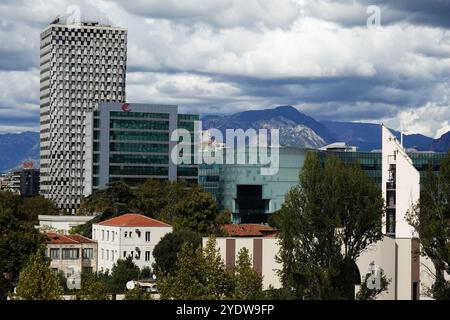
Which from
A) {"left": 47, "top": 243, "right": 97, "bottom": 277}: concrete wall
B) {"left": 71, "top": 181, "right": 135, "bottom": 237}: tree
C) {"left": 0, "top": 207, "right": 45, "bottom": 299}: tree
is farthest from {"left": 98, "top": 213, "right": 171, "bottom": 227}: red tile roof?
{"left": 0, "top": 207, "right": 45, "bottom": 299}: tree

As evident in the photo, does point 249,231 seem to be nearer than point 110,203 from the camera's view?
Yes

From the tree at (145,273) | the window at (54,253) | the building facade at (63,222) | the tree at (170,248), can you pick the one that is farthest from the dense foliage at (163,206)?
the window at (54,253)

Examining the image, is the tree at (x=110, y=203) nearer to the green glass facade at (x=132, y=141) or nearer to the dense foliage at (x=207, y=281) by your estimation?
the green glass facade at (x=132, y=141)

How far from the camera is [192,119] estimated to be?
165m

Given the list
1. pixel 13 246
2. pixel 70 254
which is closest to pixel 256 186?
pixel 70 254

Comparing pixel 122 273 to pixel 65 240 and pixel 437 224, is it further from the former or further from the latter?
pixel 437 224

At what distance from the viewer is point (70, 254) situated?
7788 cm

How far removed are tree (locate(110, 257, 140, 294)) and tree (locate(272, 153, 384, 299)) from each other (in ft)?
69.9

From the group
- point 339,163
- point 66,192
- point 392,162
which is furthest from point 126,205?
point 66,192

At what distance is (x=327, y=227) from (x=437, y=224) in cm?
484

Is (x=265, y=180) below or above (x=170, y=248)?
above

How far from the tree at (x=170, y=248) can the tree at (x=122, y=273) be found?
1.80 m

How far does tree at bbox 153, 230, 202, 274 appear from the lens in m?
71.7
